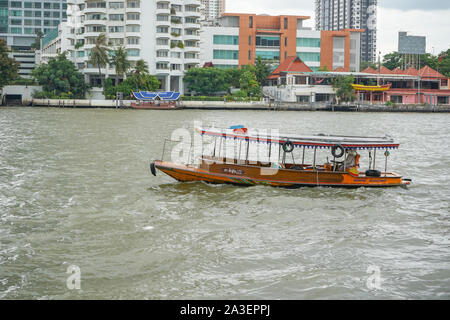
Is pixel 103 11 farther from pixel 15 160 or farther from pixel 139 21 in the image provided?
pixel 15 160

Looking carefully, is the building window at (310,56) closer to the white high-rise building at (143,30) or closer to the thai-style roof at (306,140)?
the white high-rise building at (143,30)

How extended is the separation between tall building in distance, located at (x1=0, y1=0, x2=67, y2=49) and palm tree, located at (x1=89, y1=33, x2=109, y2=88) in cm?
4860

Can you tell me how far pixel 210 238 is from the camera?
38.0 feet

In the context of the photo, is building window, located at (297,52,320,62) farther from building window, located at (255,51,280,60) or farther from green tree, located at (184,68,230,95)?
green tree, located at (184,68,230,95)

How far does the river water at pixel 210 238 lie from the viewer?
30.0ft

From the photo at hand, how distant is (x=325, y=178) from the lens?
16734 millimetres

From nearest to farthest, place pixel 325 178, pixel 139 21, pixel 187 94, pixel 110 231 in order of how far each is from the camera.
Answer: pixel 110 231, pixel 325 178, pixel 139 21, pixel 187 94

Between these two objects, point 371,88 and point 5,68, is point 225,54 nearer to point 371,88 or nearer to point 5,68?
point 371,88

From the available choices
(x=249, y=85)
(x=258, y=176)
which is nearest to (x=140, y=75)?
(x=249, y=85)

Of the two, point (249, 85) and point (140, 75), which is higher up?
point (140, 75)

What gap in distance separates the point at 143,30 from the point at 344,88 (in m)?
26.5

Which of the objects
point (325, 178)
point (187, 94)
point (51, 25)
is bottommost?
point (325, 178)
